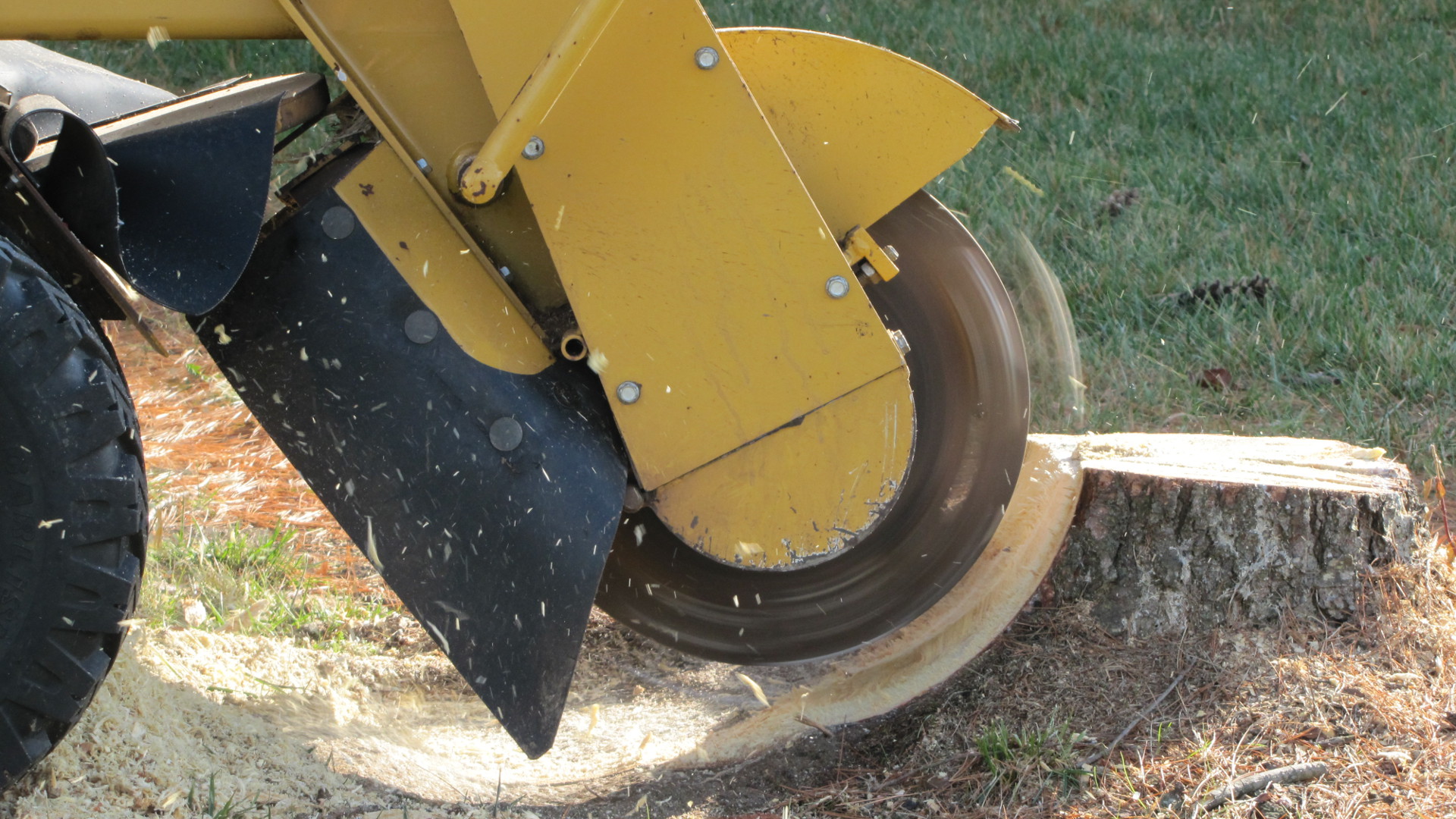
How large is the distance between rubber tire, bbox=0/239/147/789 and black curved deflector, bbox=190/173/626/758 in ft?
0.98

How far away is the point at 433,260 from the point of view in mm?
1781

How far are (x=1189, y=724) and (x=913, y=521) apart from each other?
57 cm

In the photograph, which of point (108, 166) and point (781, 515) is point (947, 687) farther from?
point (108, 166)

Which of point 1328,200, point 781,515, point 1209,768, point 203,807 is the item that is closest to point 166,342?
point 203,807

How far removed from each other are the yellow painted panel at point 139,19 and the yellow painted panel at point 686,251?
454 millimetres

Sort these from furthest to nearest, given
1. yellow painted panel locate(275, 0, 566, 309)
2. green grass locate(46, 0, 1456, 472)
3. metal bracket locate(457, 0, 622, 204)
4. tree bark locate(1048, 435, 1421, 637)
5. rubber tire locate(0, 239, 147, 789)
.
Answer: green grass locate(46, 0, 1456, 472) < tree bark locate(1048, 435, 1421, 637) < yellow painted panel locate(275, 0, 566, 309) < metal bracket locate(457, 0, 622, 204) < rubber tire locate(0, 239, 147, 789)

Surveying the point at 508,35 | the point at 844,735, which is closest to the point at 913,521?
the point at 844,735

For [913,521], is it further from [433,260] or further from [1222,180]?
[1222,180]

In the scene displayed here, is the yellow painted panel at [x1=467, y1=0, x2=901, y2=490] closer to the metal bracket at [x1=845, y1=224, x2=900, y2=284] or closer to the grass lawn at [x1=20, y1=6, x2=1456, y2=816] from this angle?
the metal bracket at [x1=845, y1=224, x2=900, y2=284]

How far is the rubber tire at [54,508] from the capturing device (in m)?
1.44

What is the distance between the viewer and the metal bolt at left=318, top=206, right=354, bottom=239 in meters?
1.76

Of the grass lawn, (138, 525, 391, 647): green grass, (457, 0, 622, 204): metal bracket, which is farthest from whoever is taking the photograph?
(138, 525, 391, 647): green grass

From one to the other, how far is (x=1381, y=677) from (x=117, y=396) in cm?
206

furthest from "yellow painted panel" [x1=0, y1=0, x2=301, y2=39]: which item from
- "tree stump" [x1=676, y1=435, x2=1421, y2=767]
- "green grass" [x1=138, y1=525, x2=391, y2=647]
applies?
"tree stump" [x1=676, y1=435, x2=1421, y2=767]
